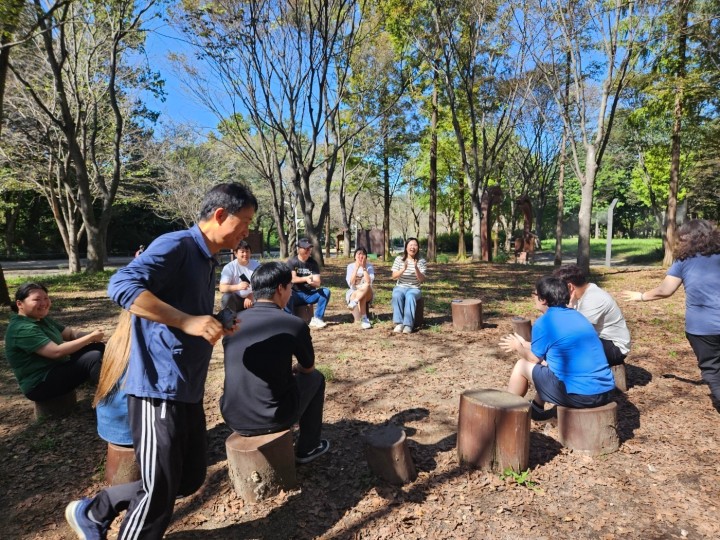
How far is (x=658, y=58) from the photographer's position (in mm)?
11922

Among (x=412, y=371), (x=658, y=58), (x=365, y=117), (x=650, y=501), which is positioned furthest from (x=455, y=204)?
(x=650, y=501)

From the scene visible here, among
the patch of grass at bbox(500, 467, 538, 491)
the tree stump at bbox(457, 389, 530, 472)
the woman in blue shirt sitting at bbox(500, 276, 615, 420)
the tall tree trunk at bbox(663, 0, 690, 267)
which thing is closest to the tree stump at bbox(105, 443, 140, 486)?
the tree stump at bbox(457, 389, 530, 472)

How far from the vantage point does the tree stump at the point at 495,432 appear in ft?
9.57

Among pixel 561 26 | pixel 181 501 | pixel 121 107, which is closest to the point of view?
pixel 181 501

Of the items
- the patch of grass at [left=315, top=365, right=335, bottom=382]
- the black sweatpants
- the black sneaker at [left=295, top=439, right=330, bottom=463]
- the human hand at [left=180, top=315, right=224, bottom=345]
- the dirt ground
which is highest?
the human hand at [left=180, top=315, right=224, bottom=345]

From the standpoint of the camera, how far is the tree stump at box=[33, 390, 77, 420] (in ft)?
12.4

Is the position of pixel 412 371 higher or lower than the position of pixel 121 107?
lower

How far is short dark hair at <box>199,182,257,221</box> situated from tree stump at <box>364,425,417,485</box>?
1820 millimetres

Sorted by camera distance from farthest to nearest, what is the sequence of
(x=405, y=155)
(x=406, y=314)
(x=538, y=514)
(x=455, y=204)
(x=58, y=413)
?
(x=455, y=204) < (x=405, y=155) < (x=406, y=314) < (x=58, y=413) < (x=538, y=514)

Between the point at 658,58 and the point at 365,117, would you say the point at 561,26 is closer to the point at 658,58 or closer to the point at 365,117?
the point at 658,58

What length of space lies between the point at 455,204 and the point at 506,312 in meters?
25.4

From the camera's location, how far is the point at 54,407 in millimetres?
3795

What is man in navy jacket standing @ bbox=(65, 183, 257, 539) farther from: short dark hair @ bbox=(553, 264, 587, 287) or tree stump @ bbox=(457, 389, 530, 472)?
short dark hair @ bbox=(553, 264, 587, 287)

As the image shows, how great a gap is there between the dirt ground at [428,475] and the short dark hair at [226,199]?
189 centimetres
